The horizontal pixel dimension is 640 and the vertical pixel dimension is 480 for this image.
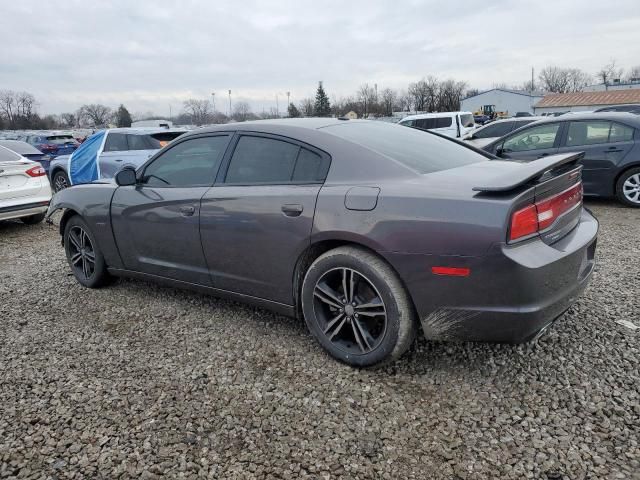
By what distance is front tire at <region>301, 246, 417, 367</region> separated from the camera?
2.58m

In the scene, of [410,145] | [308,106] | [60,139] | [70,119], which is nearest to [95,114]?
[70,119]

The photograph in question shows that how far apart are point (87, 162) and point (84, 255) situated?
20.1ft

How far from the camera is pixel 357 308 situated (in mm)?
2748

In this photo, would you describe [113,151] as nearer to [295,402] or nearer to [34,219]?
[34,219]

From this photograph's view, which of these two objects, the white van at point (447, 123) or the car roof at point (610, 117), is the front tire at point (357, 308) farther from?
the white van at point (447, 123)

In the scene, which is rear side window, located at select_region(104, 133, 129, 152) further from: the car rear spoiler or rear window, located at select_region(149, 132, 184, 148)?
the car rear spoiler

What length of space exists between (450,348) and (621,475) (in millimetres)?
1188

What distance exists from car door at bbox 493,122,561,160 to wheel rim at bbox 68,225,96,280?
6271 mm

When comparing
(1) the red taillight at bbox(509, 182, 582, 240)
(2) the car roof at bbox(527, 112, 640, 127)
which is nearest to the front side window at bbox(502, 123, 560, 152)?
(2) the car roof at bbox(527, 112, 640, 127)

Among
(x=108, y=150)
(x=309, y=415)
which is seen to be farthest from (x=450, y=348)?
(x=108, y=150)

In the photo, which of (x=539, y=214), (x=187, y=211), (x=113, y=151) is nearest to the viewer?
(x=539, y=214)

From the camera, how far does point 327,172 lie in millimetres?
2855

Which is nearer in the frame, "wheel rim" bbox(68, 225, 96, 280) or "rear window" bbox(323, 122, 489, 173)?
"rear window" bbox(323, 122, 489, 173)

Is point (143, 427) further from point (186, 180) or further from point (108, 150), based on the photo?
point (108, 150)
